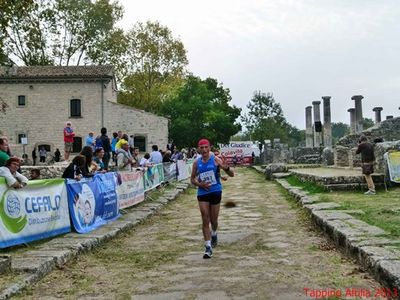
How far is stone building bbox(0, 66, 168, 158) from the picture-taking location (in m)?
40.5

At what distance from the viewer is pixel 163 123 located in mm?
42000

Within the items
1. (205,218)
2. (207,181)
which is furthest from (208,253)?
(207,181)

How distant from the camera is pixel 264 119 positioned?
73500 millimetres

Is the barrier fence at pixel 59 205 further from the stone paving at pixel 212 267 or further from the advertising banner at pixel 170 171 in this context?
the advertising banner at pixel 170 171

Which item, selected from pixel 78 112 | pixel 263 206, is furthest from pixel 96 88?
pixel 263 206

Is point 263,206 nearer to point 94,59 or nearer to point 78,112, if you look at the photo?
point 78,112

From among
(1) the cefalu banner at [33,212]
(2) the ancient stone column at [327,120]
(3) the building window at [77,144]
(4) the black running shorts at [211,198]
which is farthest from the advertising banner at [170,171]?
(3) the building window at [77,144]

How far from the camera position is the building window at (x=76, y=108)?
134 feet

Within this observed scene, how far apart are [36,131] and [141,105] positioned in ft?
39.7

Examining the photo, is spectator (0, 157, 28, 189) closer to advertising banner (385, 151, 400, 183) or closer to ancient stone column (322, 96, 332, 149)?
advertising banner (385, 151, 400, 183)

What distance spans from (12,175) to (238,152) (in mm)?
42086

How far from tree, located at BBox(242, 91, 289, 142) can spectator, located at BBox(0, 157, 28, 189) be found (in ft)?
211

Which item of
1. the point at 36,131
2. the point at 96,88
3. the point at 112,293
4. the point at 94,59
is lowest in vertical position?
the point at 112,293

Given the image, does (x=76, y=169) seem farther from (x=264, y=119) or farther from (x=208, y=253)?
(x=264, y=119)
